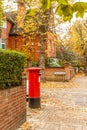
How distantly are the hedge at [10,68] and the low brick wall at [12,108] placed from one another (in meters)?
0.17

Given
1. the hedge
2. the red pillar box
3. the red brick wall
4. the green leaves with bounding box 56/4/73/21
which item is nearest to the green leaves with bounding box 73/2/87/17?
the green leaves with bounding box 56/4/73/21

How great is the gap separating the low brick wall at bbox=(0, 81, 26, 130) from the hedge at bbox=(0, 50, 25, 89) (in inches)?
6.7

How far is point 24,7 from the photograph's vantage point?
2445 centimetres

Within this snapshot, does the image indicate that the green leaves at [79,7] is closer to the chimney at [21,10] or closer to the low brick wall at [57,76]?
the chimney at [21,10]

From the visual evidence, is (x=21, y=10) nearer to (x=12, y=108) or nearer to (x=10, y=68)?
(x=10, y=68)

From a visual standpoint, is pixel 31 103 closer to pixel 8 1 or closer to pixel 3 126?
pixel 3 126

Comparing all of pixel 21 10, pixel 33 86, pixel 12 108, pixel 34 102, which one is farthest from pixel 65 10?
pixel 21 10

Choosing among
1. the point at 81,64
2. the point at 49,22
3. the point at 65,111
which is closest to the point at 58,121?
the point at 65,111

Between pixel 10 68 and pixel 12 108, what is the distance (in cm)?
93

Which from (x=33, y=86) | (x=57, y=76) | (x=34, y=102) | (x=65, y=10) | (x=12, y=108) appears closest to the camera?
(x=65, y=10)

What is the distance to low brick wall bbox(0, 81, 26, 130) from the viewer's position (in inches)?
249

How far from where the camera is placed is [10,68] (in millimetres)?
6930

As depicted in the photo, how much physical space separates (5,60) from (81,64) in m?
44.4

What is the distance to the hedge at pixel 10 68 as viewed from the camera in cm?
649
